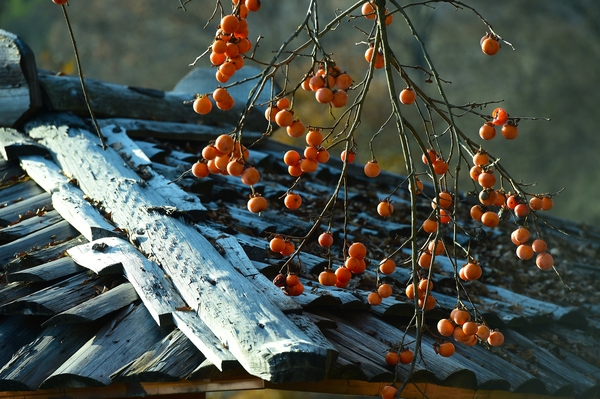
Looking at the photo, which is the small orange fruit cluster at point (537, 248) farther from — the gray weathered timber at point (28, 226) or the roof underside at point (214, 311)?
the gray weathered timber at point (28, 226)

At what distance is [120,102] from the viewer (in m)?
3.54

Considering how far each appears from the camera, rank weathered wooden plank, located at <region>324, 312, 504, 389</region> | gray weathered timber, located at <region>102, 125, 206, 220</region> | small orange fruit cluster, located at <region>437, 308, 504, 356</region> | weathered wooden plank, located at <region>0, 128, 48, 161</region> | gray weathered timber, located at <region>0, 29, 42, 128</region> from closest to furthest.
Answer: small orange fruit cluster, located at <region>437, 308, 504, 356</region>, weathered wooden plank, located at <region>324, 312, 504, 389</region>, gray weathered timber, located at <region>102, 125, 206, 220</region>, weathered wooden plank, located at <region>0, 128, 48, 161</region>, gray weathered timber, located at <region>0, 29, 42, 128</region>

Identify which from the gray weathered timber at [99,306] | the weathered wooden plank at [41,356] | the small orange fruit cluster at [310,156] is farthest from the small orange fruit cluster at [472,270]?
the weathered wooden plank at [41,356]

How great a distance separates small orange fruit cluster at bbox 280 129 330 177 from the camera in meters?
1.74

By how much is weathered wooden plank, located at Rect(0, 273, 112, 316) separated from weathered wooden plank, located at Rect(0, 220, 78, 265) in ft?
1.10

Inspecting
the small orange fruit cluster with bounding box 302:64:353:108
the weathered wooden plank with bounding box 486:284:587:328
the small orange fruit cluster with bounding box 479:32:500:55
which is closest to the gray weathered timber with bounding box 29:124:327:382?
the small orange fruit cluster with bounding box 302:64:353:108

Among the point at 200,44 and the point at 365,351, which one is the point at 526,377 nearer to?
the point at 365,351

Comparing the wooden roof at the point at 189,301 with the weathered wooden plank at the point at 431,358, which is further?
the weathered wooden plank at the point at 431,358

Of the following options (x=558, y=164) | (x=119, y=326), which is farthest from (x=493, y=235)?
(x=558, y=164)

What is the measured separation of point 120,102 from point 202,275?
195 centimetres

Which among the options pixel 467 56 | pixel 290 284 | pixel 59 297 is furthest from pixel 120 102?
pixel 467 56

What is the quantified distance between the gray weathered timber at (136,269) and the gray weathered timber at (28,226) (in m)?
0.35

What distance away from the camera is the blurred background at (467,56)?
16.3 metres

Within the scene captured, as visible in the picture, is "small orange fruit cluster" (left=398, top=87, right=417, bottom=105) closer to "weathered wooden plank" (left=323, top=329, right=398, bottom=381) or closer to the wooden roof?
the wooden roof
